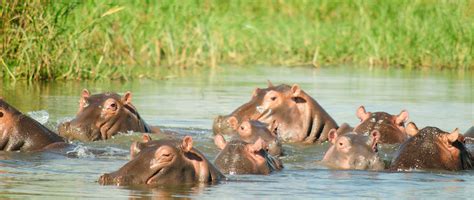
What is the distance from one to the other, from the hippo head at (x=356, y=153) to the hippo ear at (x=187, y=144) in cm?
148

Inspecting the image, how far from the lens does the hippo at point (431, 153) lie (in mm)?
7551

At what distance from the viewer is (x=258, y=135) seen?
7.89 meters

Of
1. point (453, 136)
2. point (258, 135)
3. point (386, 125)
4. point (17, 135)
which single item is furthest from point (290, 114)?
point (17, 135)

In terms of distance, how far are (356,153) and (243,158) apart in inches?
33.7

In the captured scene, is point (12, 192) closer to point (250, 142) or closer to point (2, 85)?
point (250, 142)

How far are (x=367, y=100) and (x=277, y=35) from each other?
618cm

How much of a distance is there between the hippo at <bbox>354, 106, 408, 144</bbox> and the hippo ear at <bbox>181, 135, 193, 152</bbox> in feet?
8.00

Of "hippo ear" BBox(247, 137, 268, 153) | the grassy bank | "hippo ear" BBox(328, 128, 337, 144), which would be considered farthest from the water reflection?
the grassy bank

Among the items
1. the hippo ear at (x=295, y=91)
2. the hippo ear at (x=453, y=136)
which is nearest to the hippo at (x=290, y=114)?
the hippo ear at (x=295, y=91)

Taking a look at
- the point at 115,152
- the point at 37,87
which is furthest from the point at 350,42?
the point at 115,152

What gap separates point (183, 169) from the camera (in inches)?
254

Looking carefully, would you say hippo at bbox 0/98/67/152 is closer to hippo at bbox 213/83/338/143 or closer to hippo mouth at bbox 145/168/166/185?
hippo at bbox 213/83/338/143

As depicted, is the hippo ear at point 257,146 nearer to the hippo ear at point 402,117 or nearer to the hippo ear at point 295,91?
the hippo ear at point 402,117

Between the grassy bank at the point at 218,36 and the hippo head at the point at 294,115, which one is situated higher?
the grassy bank at the point at 218,36
